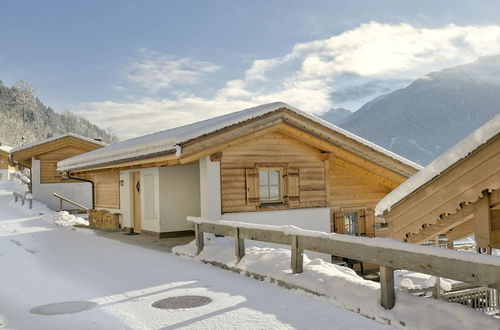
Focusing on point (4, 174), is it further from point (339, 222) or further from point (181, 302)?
point (181, 302)

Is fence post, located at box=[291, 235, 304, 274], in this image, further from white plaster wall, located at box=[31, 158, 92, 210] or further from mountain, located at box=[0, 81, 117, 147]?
mountain, located at box=[0, 81, 117, 147]

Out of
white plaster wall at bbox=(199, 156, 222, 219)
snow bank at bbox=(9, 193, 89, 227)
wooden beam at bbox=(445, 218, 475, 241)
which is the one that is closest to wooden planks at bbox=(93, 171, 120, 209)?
snow bank at bbox=(9, 193, 89, 227)

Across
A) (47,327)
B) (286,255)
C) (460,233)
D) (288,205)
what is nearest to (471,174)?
(460,233)

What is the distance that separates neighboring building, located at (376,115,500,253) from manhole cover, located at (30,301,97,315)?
4602 millimetres

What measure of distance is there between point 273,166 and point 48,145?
2075 cm

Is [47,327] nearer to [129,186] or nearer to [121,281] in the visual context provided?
[121,281]

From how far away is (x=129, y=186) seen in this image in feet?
58.5

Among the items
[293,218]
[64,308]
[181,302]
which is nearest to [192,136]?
[293,218]

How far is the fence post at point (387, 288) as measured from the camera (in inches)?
228

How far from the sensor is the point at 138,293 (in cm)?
770

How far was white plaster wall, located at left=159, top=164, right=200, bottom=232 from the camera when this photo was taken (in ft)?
50.9

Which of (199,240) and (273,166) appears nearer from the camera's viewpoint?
(199,240)

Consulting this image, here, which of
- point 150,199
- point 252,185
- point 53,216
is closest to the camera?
point 252,185

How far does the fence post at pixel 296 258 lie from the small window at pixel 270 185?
22.2ft
